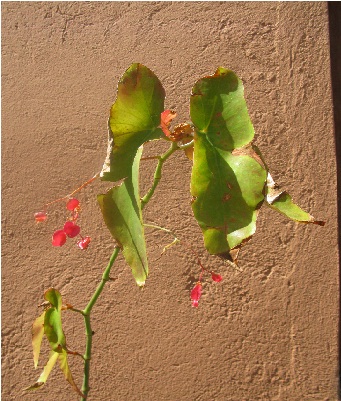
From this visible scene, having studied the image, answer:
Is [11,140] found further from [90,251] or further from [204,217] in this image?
[204,217]

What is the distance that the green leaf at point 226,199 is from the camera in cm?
41

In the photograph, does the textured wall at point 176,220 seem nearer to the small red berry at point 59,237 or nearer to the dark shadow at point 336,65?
the dark shadow at point 336,65

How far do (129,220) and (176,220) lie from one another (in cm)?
47

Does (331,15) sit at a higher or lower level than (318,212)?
higher

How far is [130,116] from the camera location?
1.47ft

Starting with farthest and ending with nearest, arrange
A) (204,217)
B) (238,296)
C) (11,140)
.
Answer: (11,140), (238,296), (204,217)

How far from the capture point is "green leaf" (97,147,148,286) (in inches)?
16.6

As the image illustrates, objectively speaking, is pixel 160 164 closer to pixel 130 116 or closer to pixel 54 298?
pixel 130 116

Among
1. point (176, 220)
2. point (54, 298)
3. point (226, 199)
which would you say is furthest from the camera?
point (176, 220)

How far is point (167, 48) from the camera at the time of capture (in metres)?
0.95

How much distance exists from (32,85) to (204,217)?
711mm

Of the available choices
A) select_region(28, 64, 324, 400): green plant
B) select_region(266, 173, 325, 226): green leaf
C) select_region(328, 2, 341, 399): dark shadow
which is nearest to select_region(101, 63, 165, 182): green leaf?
select_region(28, 64, 324, 400): green plant

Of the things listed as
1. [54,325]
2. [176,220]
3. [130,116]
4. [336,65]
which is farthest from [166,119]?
[336,65]

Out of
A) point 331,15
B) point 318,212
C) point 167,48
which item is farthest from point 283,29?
point 318,212
